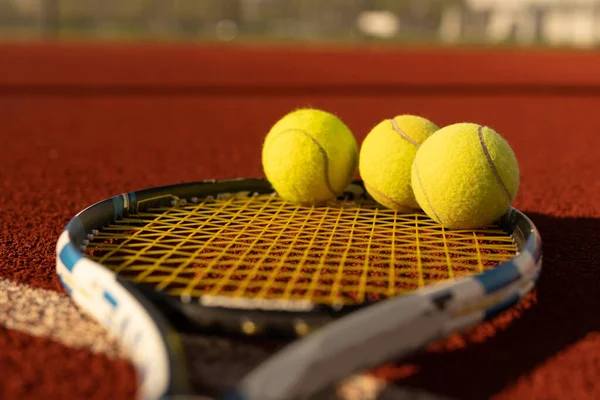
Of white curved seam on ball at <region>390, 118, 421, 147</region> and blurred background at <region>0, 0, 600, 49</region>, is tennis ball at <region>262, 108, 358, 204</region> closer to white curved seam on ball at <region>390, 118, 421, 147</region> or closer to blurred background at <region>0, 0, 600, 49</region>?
white curved seam on ball at <region>390, 118, 421, 147</region>

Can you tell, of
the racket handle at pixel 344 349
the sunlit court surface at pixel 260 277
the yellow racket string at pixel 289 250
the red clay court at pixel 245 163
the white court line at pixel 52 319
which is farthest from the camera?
the yellow racket string at pixel 289 250

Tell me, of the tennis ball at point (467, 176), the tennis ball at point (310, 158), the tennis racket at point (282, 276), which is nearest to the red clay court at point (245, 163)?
the tennis racket at point (282, 276)

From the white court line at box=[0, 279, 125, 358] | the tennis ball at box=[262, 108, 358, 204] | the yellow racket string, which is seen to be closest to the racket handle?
the yellow racket string

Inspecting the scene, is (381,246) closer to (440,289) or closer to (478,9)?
(440,289)

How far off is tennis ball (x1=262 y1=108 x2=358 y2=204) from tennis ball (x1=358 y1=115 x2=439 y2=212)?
90mm

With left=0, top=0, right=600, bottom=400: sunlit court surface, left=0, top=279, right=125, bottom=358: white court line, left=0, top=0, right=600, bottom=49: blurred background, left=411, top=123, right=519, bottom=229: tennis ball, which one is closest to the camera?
left=0, top=0, right=600, bottom=400: sunlit court surface

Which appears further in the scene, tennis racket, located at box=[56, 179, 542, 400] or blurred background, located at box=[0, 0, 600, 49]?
→ blurred background, located at box=[0, 0, 600, 49]

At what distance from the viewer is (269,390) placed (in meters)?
1.13

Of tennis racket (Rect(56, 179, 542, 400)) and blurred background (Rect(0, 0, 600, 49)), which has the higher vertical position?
tennis racket (Rect(56, 179, 542, 400))

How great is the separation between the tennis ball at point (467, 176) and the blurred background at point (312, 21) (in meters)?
21.5

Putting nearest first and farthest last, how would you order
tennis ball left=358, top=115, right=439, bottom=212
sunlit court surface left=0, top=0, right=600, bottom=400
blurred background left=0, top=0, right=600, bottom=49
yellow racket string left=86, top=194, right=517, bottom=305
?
sunlit court surface left=0, top=0, right=600, bottom=400
yellow racket string left=86, top=194, right=517, bottom=305
tennis ball left=358, top=115, right=439, bottom=212
blurred background left=0, top=0, right=600, bottom=49

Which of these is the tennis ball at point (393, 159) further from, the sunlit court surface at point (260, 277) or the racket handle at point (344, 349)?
the racket handle at point (344, 349)

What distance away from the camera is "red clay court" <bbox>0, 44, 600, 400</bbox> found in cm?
149

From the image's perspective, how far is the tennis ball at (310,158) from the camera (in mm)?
2574
